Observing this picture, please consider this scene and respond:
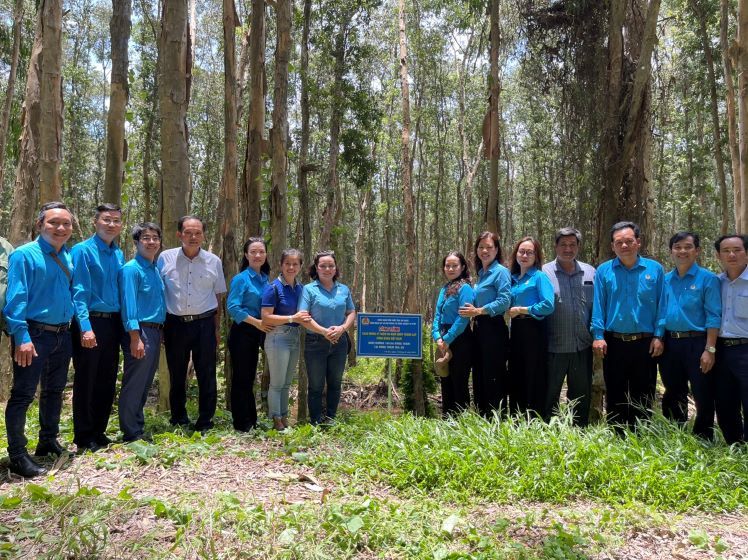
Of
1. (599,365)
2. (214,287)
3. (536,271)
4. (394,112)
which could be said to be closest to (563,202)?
(599,365)

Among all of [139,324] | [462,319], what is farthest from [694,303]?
[139,324]

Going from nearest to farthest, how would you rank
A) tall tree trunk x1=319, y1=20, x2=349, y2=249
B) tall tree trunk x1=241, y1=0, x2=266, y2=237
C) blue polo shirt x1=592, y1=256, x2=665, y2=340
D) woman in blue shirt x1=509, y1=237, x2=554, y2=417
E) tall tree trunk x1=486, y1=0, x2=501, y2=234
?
blue polo shirt x1=592, y1=256, x2=665, y2=340 < woman in blue shirt x1=509, y1=237, x2=554, y2=417 < tall tree trunk x1=241, y1=0, x2=266, y2=237 < tall tree trunk x1=486, y1=0, x2=501, y2=234 < tall tree trunk x1=319, y1=20, x2=349, y2=249

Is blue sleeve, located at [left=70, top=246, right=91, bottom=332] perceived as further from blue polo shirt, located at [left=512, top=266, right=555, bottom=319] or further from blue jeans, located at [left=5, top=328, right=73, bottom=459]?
blue polo shirt, located at [left=512, top=266, right=555, bottom=319]

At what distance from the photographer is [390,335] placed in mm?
5605

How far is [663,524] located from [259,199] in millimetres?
5533

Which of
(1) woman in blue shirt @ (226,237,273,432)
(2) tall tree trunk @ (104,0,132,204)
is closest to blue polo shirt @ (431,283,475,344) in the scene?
(1) woman in blue shirt @ (226,237,273,432)

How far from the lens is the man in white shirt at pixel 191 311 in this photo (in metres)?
4.67

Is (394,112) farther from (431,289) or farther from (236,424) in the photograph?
(236,424)

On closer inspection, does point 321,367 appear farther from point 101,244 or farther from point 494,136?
point 494,136

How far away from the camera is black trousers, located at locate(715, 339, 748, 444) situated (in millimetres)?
4117

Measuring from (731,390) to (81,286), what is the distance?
5.14m

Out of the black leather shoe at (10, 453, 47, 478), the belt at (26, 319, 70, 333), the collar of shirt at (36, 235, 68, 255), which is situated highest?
the collar of shirt at (36, 235, 68, 255)

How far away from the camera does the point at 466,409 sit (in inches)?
200

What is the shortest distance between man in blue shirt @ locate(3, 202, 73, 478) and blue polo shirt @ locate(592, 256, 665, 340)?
4.29m
